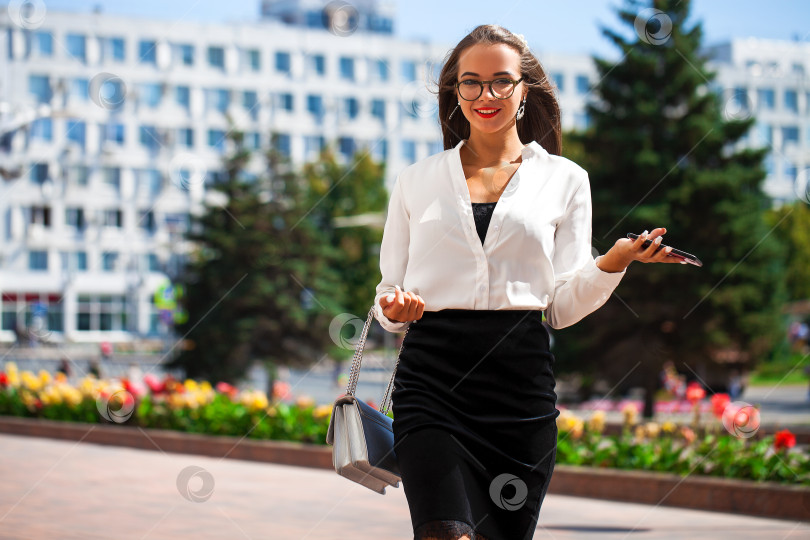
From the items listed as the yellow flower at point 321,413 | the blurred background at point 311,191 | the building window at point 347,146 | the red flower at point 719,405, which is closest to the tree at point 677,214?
the blurred background at point 311,191

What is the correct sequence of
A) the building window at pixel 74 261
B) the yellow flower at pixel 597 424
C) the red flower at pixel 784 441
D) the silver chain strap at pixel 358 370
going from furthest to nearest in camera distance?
the building window at pixel 74 261, the yellow flower at pixel 597 424, the red flower at pixel 784 441, the silver chain strap at pixel 358 370

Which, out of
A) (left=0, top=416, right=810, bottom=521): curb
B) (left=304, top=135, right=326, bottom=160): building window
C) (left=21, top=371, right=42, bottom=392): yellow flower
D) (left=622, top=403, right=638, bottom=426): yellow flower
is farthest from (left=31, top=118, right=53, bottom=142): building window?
(left=622, top=403, right=638, bottom=426): yellow flower

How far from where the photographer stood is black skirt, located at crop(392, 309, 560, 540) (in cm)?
298

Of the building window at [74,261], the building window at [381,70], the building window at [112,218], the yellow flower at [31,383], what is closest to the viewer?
the yellow flower at [31,383]

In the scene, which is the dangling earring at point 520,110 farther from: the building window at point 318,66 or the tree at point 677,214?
the building window at point 318,66

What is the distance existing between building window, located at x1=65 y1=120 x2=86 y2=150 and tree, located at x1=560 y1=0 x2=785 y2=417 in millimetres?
43421

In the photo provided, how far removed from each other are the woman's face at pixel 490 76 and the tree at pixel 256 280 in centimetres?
2425

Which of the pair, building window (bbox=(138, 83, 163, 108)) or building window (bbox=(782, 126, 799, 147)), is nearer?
building window (bbox=(138, 83, 163, 108))

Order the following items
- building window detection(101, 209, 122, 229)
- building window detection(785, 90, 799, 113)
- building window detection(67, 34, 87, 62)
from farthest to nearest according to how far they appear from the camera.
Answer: building window detection(785, 90, 799, 113) → building window detection(101, 209, 122, 229) → building window detection(67, 34, 87, 62)

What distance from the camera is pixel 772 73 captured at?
7812 centimetres

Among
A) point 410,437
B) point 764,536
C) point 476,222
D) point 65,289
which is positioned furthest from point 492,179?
point 65,289

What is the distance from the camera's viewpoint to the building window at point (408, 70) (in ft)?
232

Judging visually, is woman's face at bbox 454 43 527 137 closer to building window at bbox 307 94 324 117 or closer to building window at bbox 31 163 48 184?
building window at bbox 31 163 48 184

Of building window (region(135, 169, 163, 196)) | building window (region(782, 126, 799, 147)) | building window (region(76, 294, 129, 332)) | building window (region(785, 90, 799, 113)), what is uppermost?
building window (region(785, 90, 799, 113))
